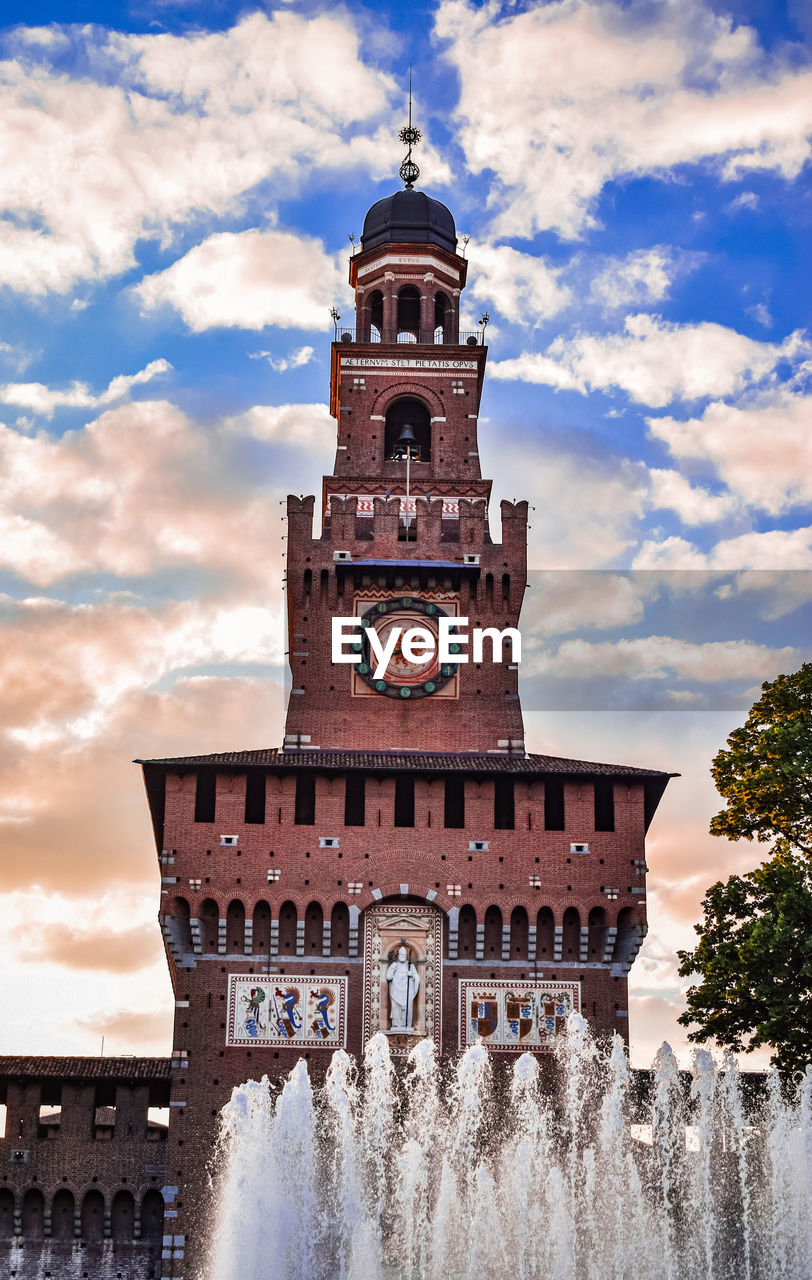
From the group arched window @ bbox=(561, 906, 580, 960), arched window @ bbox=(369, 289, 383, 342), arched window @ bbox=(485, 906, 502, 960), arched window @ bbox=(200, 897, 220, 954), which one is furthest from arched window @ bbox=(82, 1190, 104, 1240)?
arched window @ bbox=(369, 289, 383, 342)

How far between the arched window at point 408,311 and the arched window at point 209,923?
2504 cm

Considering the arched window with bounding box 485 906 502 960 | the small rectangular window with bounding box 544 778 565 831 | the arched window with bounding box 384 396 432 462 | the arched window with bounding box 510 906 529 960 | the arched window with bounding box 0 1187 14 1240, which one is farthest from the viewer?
the arched window with bounding box 384 396 432 462

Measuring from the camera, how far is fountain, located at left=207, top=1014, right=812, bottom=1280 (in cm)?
4228

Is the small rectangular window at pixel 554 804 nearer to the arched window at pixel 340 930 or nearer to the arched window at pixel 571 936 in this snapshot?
the arched window at pixel 571 936

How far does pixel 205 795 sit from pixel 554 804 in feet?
33.6

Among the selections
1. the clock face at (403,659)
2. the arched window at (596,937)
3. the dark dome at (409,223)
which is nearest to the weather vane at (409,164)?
the dark dome at (409,223)

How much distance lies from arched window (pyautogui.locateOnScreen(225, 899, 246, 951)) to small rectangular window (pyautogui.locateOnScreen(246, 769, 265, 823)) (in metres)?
2.64

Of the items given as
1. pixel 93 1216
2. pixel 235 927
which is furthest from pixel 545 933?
pixel 93 1216

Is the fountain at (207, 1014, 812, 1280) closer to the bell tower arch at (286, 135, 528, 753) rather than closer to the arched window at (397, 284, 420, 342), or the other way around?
the bell tower arch at (286, 135, 528, 753)

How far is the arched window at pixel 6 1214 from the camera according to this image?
47.9 meters

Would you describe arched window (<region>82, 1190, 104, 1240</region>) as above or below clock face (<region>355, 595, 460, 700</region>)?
below

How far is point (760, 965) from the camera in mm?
42219

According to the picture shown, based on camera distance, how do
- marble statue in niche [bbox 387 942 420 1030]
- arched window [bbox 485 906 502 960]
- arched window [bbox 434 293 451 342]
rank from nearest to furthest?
marble statue in niche [bbox 387 942 420 1030] → arched window [bbox 485 906 502 960] → arched window [bbox 434 293 451 342]

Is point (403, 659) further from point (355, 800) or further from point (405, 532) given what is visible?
point (355, 800)
